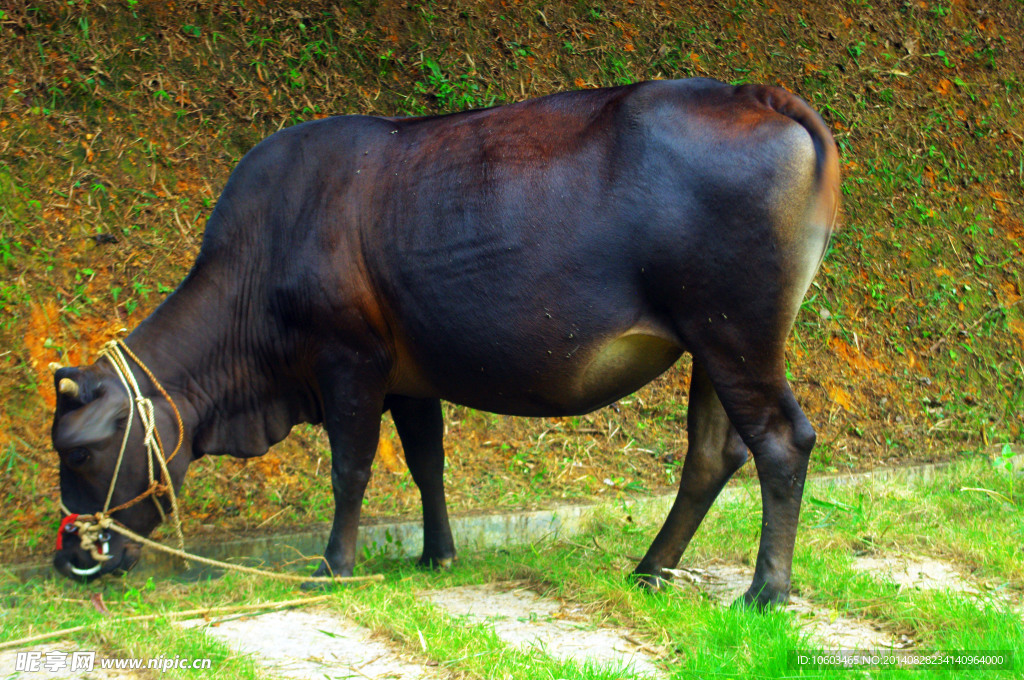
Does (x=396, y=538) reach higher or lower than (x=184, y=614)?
lower

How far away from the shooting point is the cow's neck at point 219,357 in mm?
4457

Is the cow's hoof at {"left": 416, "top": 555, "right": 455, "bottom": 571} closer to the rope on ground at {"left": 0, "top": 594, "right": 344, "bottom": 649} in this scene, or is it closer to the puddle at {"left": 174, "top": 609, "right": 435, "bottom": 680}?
the rope on ground at {"left": 0, "top": 594, "right": 344, "bottom": 649}

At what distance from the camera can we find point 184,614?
380 cm

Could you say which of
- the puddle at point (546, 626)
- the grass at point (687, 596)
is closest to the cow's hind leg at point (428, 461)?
the grass at point (687, 596)

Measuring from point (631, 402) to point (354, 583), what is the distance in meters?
2.88

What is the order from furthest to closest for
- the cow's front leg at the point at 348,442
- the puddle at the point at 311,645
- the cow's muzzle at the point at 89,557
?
the cow's front leg at the point at 348,442 < the cow's muzzle at the point at 89,557 < the puddle at the point at 311,645

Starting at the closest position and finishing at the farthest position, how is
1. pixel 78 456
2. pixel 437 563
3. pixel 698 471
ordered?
pixel 78 456 → pixel 698 471 → pixel 437 563

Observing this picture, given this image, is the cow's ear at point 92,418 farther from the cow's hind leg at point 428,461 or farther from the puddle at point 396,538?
the cow's hind leg at point 428,461

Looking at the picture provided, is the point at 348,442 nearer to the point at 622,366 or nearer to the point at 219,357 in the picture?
the point at 219,357

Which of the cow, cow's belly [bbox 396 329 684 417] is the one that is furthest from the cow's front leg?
cow's belly [bbox 396 329 684 417]

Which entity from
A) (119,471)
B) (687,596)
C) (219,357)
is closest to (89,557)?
(119,471)

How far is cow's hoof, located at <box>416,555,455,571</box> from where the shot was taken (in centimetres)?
480

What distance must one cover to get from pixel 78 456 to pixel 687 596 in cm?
266

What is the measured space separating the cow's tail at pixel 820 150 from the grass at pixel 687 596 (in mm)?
1459
